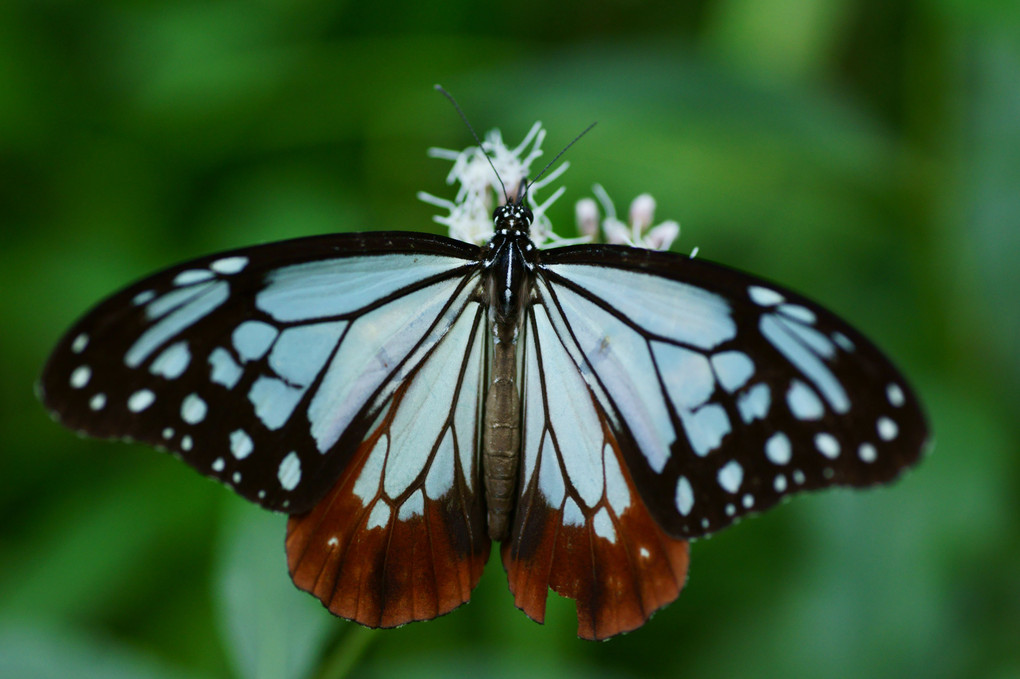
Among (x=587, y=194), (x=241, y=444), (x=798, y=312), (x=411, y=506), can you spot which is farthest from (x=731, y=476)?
(x=587, y=194)

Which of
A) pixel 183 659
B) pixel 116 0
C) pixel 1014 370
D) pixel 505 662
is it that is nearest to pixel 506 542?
pixel 505 662

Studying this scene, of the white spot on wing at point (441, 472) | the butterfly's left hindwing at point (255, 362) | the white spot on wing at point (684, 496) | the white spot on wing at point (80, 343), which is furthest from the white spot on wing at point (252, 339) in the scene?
the white spot on wing at point (684, 496)

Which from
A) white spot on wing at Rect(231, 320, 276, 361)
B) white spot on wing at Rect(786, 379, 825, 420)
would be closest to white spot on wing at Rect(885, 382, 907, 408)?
white spot on wing at Rect(786, 379, 825, 420)

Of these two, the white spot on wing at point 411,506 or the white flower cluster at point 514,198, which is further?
the white flower cluster at point 514,198

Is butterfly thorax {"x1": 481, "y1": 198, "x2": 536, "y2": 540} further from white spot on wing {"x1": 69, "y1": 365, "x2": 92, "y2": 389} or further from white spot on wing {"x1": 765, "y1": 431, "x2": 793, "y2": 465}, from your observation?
white spot on wing {"x1": 69, "y1": 365, "x2": 92, "y2": 389}

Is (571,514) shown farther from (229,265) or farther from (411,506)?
(229,265)

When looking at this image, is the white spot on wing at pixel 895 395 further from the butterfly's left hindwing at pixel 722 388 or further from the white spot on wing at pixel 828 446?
the white spot on wing at pixel 828 446

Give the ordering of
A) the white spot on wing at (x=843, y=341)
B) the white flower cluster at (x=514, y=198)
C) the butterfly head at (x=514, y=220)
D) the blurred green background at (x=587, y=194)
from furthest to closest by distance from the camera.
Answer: the blurred green background at (x=587, y=194)
the white flower cluster at (x=514, y=198)
the butterfly head at (x=514, y=220)
the white spot on wing at (x=843, y=341)
